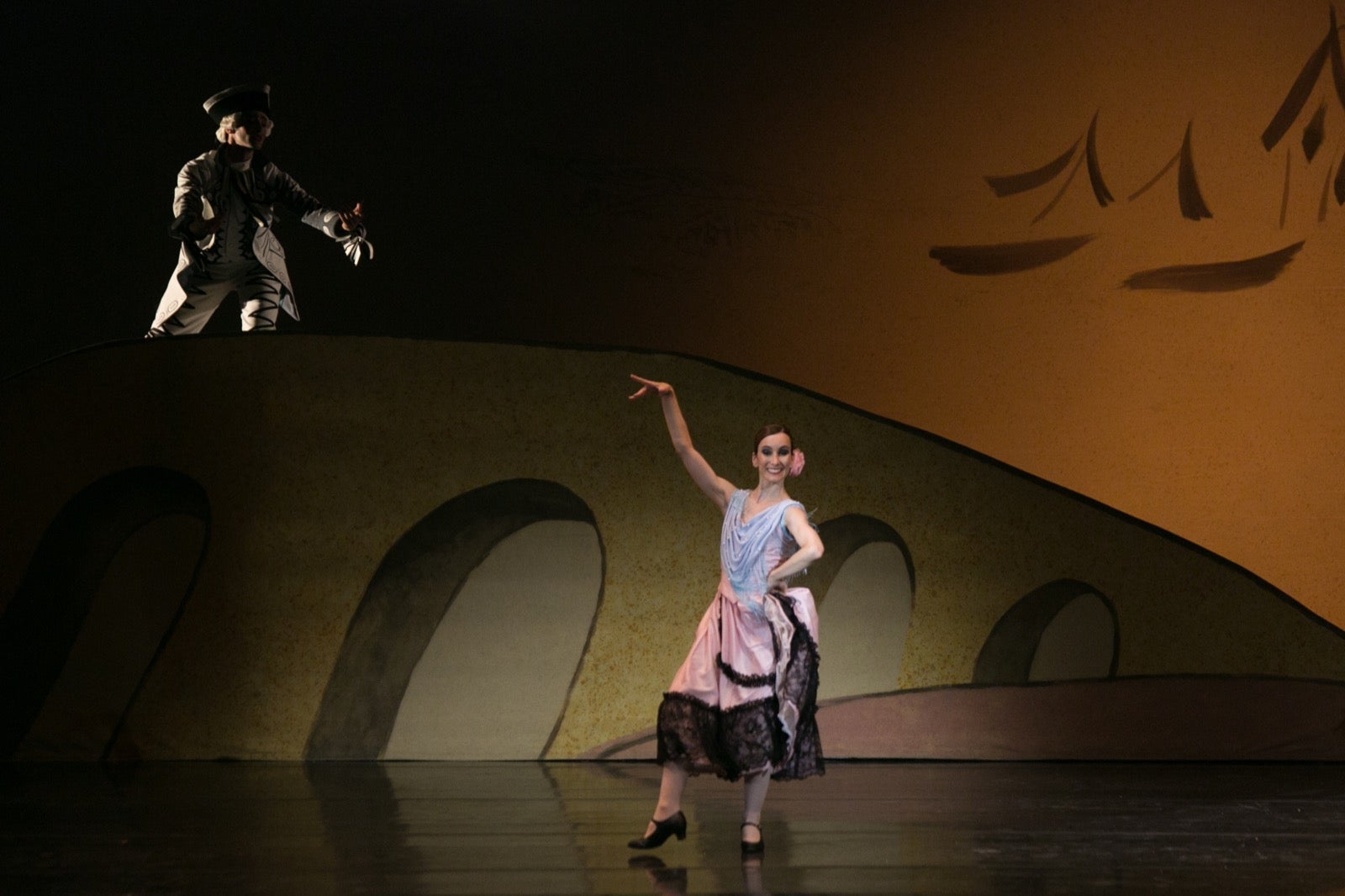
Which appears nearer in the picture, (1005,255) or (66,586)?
(66,586)

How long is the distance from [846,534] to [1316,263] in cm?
224

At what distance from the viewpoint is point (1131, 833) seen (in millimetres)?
3490

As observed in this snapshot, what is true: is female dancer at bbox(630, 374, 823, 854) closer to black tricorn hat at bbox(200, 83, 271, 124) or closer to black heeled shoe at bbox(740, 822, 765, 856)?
black heeled shoe at bbox(740, 822, 765, 856)

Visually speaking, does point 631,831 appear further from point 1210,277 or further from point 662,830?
point 1210,277

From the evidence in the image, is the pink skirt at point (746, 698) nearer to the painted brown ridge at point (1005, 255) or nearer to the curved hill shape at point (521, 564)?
the curved hill shape at point (521, 564)

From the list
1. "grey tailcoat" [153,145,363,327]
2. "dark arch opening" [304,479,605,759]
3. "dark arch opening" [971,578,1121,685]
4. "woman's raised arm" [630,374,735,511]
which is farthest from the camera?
"dark arch opening" [971,578,1121,685]

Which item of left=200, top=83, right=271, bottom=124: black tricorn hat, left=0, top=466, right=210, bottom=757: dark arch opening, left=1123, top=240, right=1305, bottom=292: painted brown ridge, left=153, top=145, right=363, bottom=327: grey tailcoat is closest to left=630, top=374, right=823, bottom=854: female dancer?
left=153, top=145, right=363, bottom=327: grey tailcoat

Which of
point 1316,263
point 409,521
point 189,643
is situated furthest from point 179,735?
point 1316,263

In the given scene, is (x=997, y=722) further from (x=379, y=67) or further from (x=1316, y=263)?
(x=379, y=67)

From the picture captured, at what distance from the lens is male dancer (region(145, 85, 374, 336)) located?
198 inches

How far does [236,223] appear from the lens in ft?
16.8

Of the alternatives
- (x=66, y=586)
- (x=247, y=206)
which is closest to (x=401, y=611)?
(x=66, y=586)

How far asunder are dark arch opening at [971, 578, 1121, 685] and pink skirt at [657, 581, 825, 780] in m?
2.34

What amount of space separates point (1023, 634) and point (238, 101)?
11.8 feet
